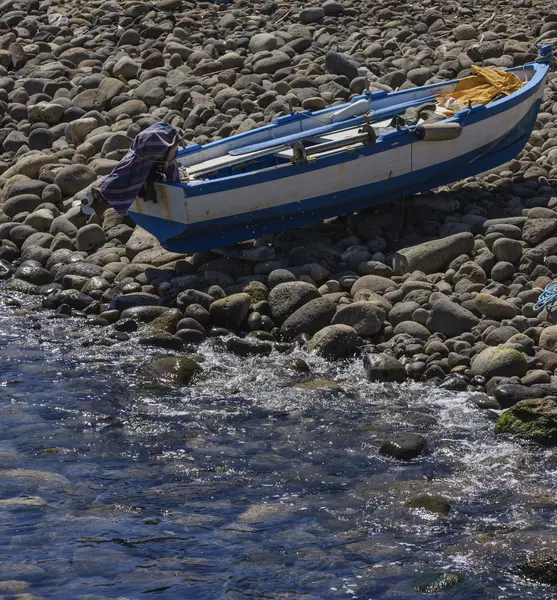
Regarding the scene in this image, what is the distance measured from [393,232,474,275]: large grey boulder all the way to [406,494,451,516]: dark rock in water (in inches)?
164

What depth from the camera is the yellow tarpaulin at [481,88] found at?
1392cm

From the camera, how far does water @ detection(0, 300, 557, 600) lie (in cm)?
709

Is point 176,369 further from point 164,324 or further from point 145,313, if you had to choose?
point 145,313

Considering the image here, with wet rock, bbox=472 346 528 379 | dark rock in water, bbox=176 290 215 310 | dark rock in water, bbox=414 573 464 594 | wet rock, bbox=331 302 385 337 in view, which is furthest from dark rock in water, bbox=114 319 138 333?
dark rock in water, bbox=414 573 464 594

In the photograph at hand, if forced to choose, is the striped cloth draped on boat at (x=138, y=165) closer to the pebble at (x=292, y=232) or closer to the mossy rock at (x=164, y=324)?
the pebble at (x=292, y=232)

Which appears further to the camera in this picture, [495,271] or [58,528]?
[495,271]

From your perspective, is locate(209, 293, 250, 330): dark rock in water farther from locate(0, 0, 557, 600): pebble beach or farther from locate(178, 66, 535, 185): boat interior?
locate(178, 66, 535, 185): boat interior

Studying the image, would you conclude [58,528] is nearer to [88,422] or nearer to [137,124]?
[88,422]

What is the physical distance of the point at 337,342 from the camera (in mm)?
10609

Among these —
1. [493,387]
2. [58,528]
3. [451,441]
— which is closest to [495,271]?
[493,387]

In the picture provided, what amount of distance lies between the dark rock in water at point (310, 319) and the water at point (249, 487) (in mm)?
379

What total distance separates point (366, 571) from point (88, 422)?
3.27m

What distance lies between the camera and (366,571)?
715 centimetres

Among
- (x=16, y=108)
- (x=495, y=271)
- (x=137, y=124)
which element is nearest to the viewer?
(x=495, y=271)
